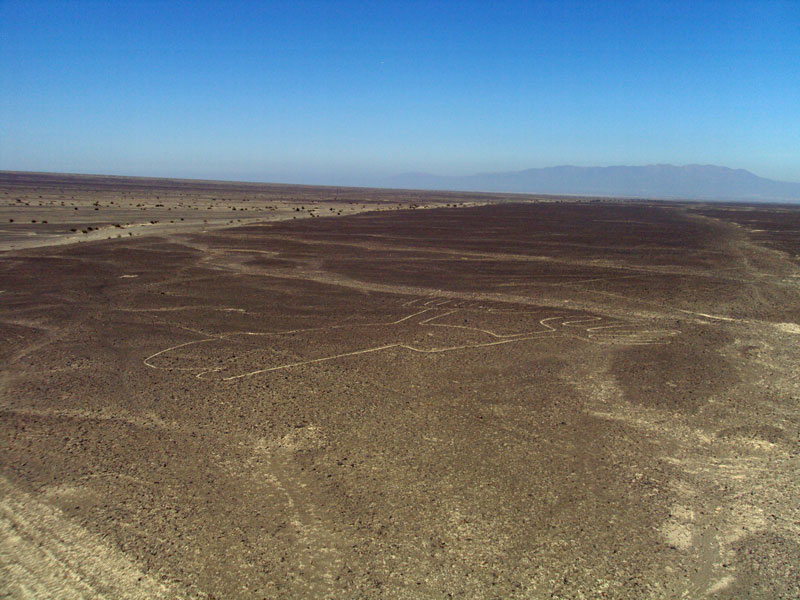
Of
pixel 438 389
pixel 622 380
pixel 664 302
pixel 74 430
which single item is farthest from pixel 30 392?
pixel 664 302

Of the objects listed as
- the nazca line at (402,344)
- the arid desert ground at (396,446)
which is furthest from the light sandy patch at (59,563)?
the nazca line at (402,344)

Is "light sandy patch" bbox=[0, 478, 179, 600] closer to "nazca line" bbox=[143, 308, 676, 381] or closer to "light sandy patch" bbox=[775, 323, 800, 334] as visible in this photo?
"nazca line" bbox=[143, 308, 676, 381]

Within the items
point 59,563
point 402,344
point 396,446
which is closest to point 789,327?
point 402,344

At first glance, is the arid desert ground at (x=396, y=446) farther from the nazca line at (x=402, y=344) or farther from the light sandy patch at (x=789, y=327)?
the light sandy patch at (x=789, y=327)

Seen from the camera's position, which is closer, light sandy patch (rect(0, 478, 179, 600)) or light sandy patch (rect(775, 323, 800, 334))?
light sandy patch (rect(0, 478, 179, 600))

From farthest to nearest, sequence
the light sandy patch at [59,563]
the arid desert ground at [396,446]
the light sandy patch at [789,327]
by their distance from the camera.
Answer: the light sandy patch at [789,327] < the arid desert ground at [396,446] < the light sandy patch at [59,563]

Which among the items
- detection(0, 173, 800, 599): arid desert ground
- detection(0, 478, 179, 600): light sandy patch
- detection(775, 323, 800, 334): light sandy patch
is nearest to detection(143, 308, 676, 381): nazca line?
detection(0, 173, 800, 599): arid desert ground

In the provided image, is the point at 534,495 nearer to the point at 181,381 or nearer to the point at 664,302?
the point at 181,381

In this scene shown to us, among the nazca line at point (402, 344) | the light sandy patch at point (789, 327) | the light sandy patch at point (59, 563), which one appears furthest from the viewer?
the light sandy patch at point (789, 327)
